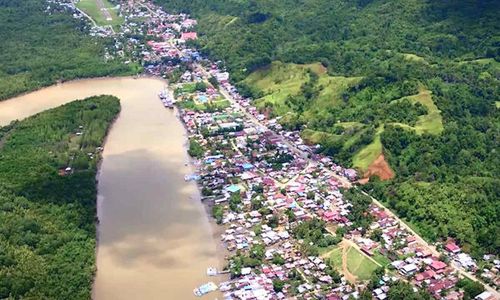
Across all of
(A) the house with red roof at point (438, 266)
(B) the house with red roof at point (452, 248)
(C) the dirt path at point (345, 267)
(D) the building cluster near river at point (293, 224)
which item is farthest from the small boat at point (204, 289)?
(B) the house with red roof at point (452, 248)

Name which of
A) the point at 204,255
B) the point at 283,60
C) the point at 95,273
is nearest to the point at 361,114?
the point at 283,60

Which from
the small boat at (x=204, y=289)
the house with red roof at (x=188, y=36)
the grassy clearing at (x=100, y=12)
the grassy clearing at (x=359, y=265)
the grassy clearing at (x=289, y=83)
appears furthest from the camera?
the grassy clearing at (x=100, y=12)

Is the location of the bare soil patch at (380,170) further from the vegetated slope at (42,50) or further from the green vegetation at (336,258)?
the vegetated slope at (42,50)

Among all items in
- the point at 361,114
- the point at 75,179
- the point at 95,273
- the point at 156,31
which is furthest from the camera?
the point at 156,31

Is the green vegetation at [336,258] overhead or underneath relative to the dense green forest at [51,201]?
underneath

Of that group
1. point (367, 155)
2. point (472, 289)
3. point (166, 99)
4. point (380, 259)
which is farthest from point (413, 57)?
point (472, 289)

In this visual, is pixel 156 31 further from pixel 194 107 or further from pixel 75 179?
pixel 75 179

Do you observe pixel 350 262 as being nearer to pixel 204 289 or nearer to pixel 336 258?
pixel 336 258
